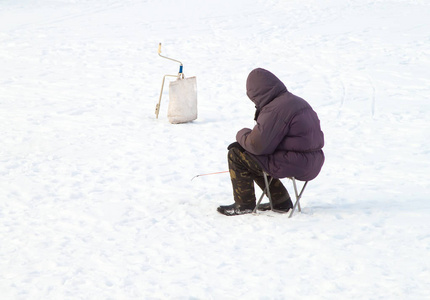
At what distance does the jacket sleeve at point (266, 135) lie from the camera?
13.0ft

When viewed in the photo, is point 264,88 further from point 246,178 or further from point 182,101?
point 182,101

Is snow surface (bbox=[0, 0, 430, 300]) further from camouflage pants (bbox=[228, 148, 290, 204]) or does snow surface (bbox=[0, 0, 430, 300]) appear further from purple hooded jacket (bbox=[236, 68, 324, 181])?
purple hooded jacket (bbox=[236, 68, 324, 181])

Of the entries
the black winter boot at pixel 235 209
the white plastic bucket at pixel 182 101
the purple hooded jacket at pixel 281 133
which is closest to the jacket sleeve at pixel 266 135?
the purple hooded jacket at pixel 281 133

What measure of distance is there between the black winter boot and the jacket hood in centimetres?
80

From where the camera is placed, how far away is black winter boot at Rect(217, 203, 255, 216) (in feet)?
14.6

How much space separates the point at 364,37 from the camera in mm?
12422

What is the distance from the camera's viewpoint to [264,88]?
4047 millimetres

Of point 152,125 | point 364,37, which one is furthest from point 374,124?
point 364,37

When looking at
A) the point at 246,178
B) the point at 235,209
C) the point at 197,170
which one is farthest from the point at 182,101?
the point at 246,178

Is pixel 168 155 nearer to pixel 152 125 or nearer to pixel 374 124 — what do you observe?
pixel 152 125

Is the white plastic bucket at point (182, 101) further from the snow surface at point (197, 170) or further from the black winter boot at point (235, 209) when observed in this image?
the black winter boot at point (235, 209)

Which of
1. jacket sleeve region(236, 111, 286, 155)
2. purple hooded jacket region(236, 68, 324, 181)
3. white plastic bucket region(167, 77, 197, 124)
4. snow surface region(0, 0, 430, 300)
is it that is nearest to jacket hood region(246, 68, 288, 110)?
purple hooded jacket region(236, 68, 324, 181)

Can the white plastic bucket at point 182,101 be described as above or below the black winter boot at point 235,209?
above

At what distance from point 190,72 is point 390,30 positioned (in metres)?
5.38
